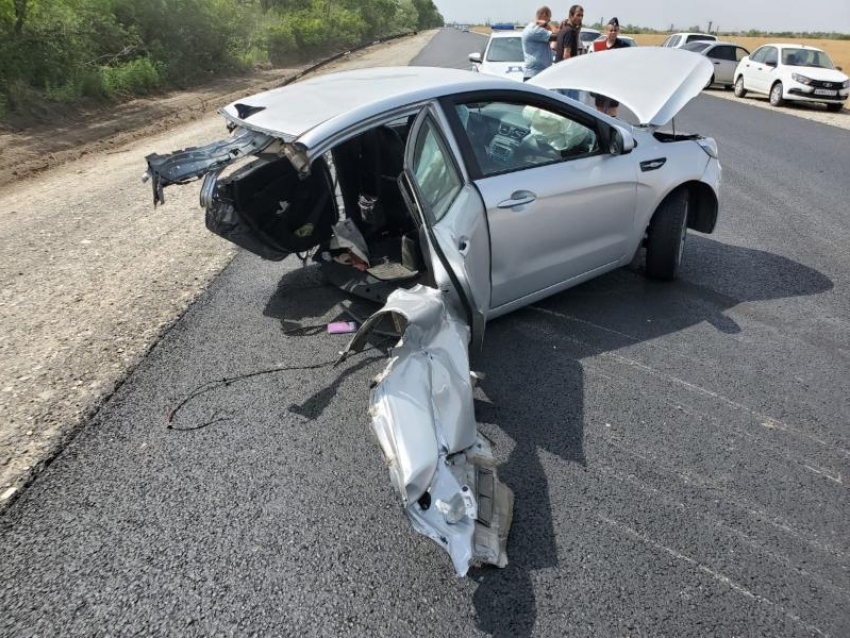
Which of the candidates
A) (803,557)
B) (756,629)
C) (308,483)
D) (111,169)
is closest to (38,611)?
(308,483)

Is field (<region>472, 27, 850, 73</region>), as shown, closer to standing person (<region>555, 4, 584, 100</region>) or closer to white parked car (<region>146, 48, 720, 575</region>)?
standing person (<region>555, 4, 584, 100</region>)

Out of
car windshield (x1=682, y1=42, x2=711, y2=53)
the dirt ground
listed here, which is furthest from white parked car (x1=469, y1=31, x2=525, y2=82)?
car windshield (x1=682, y1=42, x2=711, y2=53)

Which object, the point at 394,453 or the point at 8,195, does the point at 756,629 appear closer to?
the point at 394,453

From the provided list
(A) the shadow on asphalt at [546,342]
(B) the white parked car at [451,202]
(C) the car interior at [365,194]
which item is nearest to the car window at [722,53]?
(A) the shadow on asphalt at [546,342]

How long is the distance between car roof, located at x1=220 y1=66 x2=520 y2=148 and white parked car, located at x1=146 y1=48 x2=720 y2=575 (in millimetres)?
17

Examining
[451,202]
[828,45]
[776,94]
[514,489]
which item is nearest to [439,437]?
[514,489]

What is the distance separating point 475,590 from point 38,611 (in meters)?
1.61

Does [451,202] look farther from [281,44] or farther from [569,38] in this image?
[281,44]

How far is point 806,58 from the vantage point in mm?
16062

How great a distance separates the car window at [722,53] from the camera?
67.1 feet

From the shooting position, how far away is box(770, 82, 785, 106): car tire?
16.1 metres

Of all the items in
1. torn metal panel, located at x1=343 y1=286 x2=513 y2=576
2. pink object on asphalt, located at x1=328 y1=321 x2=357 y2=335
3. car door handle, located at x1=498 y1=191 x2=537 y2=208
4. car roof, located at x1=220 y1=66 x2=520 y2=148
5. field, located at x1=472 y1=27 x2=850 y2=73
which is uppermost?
car roof, located at x1=220 y1=66 x2=520 y2=148

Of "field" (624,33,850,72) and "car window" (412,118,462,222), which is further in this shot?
"field" (624,33,850,72)

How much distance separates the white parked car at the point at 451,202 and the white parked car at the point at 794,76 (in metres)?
13.4
